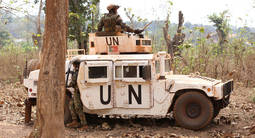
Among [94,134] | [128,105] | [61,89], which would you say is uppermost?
[61,89]

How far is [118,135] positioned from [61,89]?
2.27m

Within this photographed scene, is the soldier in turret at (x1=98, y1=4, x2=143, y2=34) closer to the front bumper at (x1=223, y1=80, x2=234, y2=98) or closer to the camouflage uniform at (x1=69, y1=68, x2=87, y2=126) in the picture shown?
the camouflage uniform at (x1=69, y1=68, x2=87, y2=126)

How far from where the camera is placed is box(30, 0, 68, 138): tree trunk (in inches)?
220

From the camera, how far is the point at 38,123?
5.75 meters

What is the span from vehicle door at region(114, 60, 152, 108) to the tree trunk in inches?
98.5

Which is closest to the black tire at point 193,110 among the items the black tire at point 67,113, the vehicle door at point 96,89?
the vehicle door at point 96,89

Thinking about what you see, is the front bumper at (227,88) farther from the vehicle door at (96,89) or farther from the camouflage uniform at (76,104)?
the camouflage uniform at (76,104)

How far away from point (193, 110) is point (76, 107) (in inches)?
98.1

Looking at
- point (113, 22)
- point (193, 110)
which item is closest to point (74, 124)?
point (113, 22)

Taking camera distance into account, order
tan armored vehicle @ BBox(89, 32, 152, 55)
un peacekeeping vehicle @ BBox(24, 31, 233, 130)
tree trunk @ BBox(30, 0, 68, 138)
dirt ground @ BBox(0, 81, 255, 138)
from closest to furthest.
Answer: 1. tree trunk @ BBox(30, 0, 68, 138)
2. dirt ground @ BBox(0, 81, 255, 138)
3. un peacekeeping vehicle @ BBox(24, 31, 233, 130)
4. tan armored vehicle @ BBox(89, 32, 152, 55)

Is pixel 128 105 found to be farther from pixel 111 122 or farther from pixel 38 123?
pixel 38 123

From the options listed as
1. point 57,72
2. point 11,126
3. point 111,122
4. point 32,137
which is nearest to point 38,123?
point 32,137

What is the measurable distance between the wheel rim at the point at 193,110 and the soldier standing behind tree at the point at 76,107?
2.21 meters

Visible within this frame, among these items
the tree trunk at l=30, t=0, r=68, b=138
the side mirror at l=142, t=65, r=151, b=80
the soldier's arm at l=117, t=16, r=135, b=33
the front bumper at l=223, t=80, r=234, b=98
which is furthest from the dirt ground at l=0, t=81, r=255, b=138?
the soldier's arm at l=117, t=16, r=135, b=33
